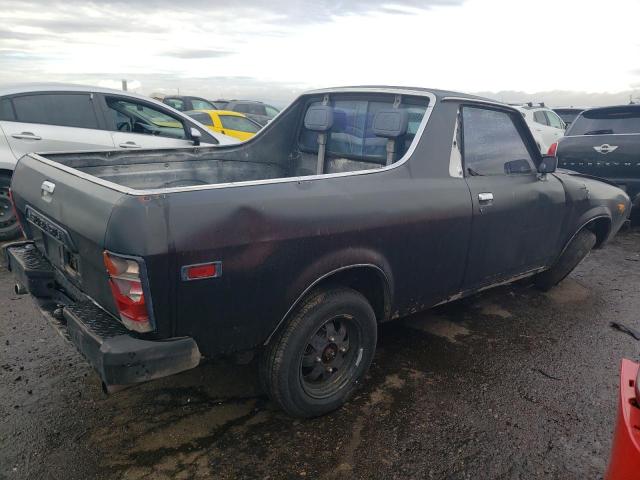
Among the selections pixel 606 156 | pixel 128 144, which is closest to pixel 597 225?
pixel 606 156

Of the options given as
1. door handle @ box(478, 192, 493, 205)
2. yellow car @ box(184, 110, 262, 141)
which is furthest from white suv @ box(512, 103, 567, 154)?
door handle @ box(478, 192, 493, 205)

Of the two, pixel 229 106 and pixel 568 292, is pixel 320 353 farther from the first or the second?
pixel 229 106

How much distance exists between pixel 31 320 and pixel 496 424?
11.7 ft

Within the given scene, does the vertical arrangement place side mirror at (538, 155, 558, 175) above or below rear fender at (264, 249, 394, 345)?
above

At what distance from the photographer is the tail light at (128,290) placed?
2.16m

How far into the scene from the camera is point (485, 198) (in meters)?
3.48

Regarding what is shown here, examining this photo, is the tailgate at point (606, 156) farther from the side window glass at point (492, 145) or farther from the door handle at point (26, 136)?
the door handle at point (26, 136)

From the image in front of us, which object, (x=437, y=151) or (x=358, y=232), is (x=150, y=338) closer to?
(x=358, y=232)

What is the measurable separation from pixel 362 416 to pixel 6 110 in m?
5.16

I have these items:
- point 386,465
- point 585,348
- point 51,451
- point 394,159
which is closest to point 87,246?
point 51,451

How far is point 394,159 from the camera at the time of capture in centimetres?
353

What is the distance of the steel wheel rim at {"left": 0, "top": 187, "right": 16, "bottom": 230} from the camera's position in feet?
18.5

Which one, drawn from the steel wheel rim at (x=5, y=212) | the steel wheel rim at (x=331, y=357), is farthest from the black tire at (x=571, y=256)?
the steel wheel rim at (x=5, y=212)

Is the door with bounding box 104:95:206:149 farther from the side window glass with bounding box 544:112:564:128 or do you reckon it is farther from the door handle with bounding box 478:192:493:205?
the side window glass with bounding box 544:112:564:128
